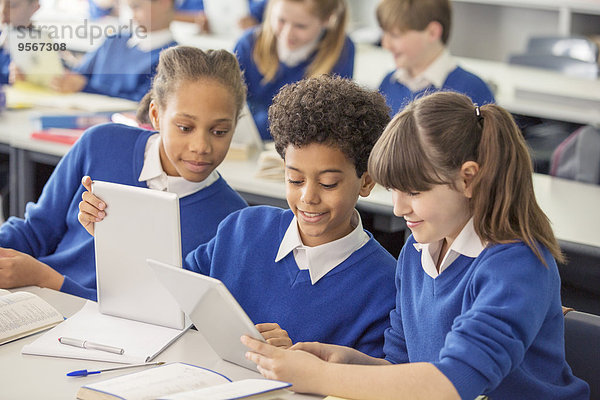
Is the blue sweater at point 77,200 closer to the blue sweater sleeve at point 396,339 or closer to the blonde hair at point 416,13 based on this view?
the blue sweater sleeve at point 396,339

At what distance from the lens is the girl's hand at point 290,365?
1197 millimetres

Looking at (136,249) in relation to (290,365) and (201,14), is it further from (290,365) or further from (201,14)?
(201,14)

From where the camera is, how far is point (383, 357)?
1500 millimetres

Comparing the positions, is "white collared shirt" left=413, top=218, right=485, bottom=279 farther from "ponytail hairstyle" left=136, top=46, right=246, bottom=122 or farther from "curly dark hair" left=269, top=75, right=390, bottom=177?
"ponytail hairstyle" left=136, top=46, right=246, bottom=122

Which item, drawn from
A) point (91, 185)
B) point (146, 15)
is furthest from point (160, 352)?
point (146, 15)

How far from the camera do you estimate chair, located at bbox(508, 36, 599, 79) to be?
4.19 m

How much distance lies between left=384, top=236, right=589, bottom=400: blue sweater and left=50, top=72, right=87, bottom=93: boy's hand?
2349 millimetres

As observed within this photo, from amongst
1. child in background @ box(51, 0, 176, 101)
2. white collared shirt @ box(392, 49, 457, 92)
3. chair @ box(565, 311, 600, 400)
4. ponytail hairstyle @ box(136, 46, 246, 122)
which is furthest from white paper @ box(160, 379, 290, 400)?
child in background @ box(51, 0, 176, 101)

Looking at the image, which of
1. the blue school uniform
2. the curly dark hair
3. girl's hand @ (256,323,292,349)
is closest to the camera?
girl's hand @ (256,323,292,349)

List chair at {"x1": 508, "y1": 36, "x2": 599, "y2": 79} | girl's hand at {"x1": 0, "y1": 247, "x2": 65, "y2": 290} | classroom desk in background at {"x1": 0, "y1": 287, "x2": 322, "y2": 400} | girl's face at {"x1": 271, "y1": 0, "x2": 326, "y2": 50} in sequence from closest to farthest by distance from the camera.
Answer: classroom desk in background at {"x1": 0, "y1": 287, "x2": 322, "y2": 400} < girl's hand at {"x1": 0, "y1": 247, "x2": 65, "y2": 290} < girl's face at {"x1": 271, "y1": 0, "x2": 326, "y2": 50} < chair at {"x1": 508, "y1": 36, "x2": 599, "y2": 79}

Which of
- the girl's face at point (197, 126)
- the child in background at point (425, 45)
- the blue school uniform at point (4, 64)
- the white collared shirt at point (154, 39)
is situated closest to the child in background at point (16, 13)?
the blue school uniform at point (4, 64)

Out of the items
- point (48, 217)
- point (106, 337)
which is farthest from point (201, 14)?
point (106, 337)

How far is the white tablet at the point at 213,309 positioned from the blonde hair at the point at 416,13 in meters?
1.89

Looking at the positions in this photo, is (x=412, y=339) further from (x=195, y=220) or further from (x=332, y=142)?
(x=195, y=220)
